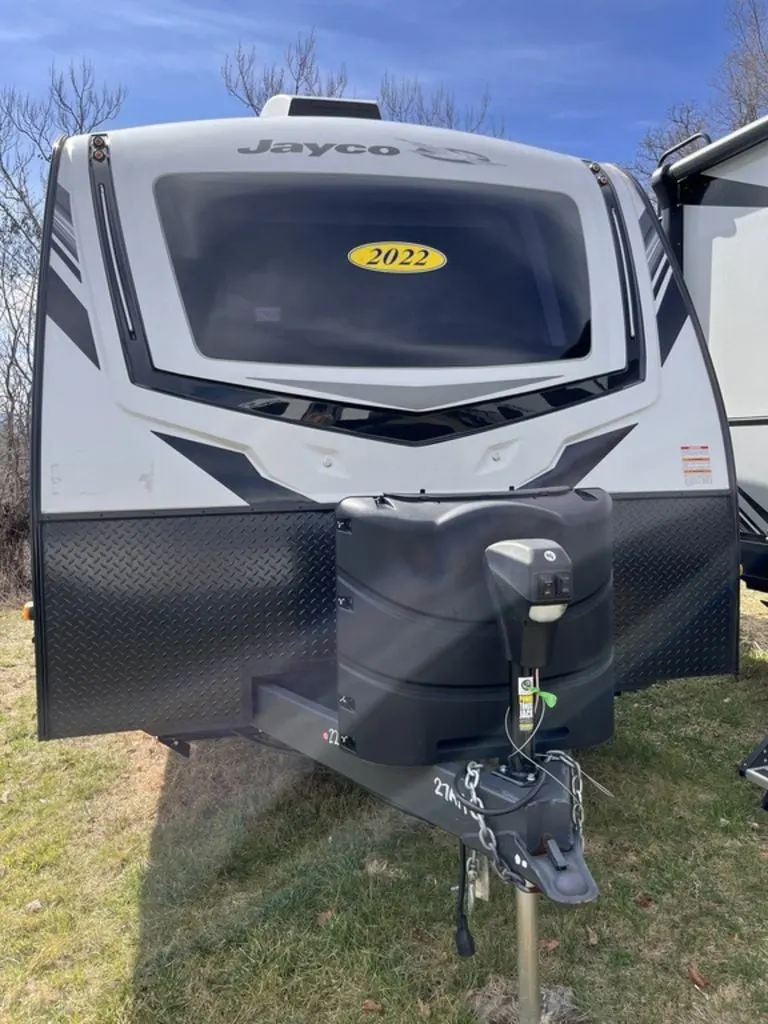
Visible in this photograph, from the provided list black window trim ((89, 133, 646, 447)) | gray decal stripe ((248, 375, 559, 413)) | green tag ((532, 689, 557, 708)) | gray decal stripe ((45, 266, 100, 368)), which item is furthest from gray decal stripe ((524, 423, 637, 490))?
gray decal stripe ((45, 266, 100, 368))

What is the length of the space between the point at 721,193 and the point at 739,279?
52 centimetres

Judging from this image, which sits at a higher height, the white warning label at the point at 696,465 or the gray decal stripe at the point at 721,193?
the gray decal stripe at the point at 721,193

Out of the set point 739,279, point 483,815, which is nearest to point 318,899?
point 483,815

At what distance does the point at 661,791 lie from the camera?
366cm

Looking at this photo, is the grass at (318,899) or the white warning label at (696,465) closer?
the grass at (318,899)

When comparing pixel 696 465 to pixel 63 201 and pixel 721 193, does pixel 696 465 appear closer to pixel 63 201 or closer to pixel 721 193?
pixel 63 201

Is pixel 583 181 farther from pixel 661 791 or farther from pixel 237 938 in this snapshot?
pixel 237 938

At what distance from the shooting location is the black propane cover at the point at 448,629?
78.4 inches

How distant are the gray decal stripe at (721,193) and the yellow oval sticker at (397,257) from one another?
240cm

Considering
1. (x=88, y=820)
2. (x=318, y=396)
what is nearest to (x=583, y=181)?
(x=318, y=396)

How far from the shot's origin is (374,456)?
2.65 metres

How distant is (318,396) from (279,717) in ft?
3.16

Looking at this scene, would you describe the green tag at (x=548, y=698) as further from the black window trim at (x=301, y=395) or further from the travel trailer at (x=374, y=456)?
the black window trim at (x=301, y=395)

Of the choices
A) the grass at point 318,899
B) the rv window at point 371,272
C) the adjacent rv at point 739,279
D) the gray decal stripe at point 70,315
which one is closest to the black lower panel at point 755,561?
the adjacent rv at point 739,279
